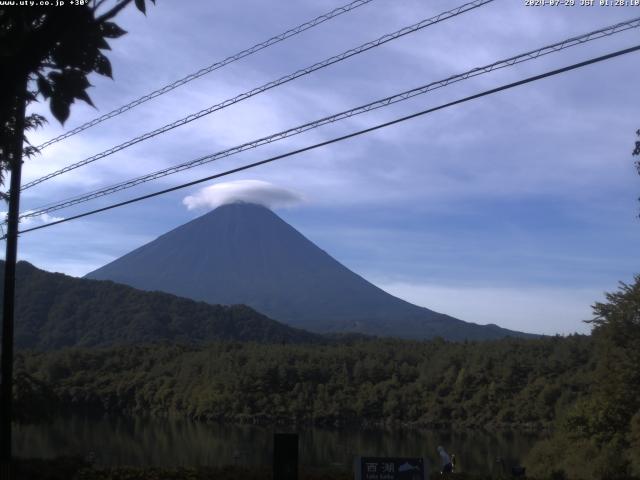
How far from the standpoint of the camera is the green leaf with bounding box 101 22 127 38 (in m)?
4.66

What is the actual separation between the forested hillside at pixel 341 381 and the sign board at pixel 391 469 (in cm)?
4741

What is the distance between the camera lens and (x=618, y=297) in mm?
24734

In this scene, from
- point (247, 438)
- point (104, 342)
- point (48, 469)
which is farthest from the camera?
point (104, 342)

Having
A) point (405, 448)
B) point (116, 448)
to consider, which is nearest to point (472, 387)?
point (405, 448)

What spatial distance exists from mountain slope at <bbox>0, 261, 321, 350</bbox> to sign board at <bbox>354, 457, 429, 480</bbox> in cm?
11078

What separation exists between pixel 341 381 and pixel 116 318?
64.9 metres

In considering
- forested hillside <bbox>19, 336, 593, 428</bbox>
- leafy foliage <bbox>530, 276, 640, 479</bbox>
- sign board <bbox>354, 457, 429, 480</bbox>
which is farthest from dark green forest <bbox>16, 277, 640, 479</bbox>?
sign board <bbox>354, 457, 429, 480</bbox>

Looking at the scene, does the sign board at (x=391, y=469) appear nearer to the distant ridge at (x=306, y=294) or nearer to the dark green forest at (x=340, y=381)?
the dark green forest at (x=340, y=381)

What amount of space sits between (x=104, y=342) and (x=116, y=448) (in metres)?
82.9

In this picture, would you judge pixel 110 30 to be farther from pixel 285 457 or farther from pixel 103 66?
pixel 285 457

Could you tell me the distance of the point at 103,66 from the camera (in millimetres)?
4766

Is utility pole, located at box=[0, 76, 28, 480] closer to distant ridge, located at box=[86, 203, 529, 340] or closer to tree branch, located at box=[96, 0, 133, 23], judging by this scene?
tree branch, located at box=[96, 0, 133, 23]

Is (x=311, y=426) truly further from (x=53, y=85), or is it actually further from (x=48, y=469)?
(x=53, y=85)

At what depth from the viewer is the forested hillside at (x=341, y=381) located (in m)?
58.9
